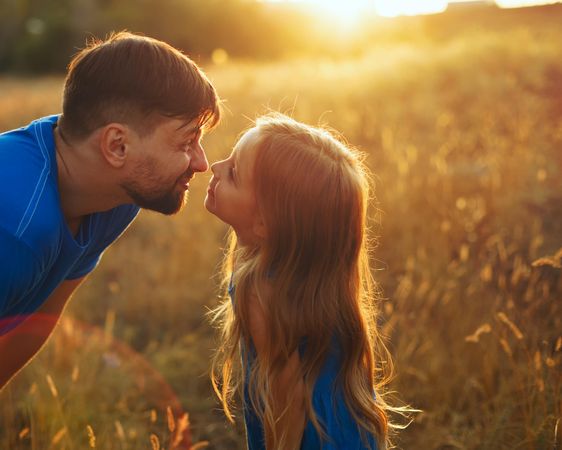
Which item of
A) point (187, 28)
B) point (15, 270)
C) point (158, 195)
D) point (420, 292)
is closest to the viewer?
point (15, 270)

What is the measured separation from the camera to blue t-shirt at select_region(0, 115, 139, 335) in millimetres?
2055

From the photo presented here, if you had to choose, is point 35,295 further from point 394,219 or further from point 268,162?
point 394,219

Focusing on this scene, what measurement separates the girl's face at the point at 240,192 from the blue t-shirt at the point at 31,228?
23.4 inches

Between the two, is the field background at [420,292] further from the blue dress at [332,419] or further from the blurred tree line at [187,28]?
the blurred tree line at [187,28]

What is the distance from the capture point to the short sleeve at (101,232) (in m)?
2.74

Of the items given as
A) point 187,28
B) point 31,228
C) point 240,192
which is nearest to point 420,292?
point 240,192

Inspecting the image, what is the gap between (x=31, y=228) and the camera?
81.7 inches

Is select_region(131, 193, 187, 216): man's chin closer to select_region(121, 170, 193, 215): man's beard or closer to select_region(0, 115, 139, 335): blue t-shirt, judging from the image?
select_region(121, 170, 193, 215): man's beard

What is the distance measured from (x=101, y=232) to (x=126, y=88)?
0.68m

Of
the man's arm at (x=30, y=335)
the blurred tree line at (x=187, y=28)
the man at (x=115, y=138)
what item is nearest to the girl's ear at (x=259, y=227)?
the man at (x=115, y=138)

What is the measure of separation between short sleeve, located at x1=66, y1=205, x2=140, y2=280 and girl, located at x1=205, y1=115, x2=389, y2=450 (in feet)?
2.40

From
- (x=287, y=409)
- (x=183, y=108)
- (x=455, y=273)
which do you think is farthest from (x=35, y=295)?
(x=455, y=273)

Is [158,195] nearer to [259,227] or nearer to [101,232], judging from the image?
[101,232]

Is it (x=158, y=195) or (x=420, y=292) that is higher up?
(x=158, y=195)
